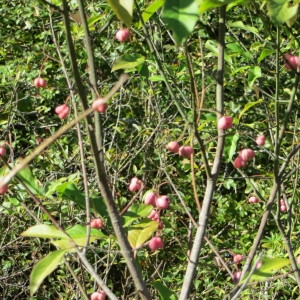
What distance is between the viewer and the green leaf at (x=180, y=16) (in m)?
0.79

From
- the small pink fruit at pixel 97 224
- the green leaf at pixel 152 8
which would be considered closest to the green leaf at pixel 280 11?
the green leaf at pixel 152 8

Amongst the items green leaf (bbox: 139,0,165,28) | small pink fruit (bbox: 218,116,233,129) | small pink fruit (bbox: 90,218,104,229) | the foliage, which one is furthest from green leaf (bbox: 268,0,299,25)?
the foliage

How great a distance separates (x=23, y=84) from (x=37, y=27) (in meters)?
0.85

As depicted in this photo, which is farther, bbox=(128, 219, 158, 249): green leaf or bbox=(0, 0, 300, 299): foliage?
bbox=(0, 0, 300, 299): foliage

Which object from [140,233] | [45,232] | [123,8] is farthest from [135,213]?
[123,8]

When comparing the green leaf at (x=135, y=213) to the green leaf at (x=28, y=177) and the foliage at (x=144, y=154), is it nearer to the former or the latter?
the green leaf at (x=28, y=177)

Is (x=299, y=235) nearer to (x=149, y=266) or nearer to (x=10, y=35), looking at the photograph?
(x=149, y=266)

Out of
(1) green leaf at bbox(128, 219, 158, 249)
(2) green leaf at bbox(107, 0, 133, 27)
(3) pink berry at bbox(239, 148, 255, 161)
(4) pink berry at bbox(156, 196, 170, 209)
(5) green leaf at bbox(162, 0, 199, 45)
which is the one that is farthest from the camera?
(3) pink berry at bbox(239, 148, 255, 161)

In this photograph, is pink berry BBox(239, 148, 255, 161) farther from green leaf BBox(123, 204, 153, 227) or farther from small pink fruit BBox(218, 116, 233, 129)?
green leaf BBox(123, 204, 153, 227)

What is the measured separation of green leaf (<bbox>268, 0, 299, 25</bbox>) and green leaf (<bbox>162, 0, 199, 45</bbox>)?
0.19m

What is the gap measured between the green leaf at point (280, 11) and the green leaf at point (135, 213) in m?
0.54

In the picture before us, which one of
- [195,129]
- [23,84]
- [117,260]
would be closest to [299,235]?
[117,260]

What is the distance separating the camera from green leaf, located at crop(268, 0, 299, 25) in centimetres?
96

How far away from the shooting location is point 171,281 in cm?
373
